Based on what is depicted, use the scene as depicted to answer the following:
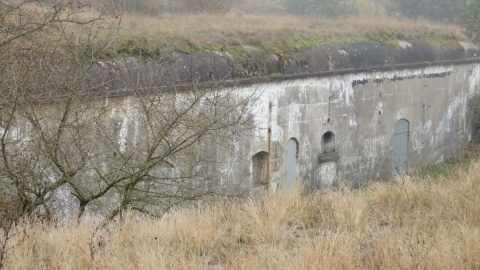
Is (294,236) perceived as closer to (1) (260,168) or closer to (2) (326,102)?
(1) (260,168)

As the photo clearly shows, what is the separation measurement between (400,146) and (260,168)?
471 centimetres

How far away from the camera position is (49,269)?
15.4 feet

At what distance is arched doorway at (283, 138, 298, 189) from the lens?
1273 cm

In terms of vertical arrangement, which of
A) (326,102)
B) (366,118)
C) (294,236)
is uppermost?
(294,236)

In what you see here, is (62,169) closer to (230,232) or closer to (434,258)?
(230,232)

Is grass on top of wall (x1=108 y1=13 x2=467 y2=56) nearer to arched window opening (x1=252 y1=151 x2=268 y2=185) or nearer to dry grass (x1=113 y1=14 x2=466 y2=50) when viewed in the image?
dry grass (x1=113 y1=14 x2=466 y2=50)

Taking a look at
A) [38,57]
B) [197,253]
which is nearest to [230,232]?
[197,253]

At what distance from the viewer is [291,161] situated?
42.3 feet

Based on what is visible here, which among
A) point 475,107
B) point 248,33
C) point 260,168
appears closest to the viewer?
point 260,168

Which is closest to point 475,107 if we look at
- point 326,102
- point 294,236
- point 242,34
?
point 326,102

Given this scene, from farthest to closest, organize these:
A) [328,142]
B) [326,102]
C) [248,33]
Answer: [328,142] < [326,102] < [248,33]

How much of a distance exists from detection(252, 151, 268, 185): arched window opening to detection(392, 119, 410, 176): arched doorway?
14.2ft

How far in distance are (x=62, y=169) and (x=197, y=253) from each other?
8.25 ft

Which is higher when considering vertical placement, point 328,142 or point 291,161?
point 328,142
